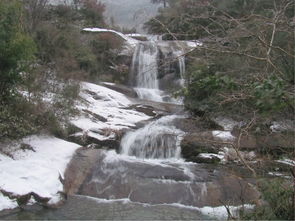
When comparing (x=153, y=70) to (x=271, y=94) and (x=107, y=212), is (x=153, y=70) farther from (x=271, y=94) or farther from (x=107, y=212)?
(x=271, y=94)

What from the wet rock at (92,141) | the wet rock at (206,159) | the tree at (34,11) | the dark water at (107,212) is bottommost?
the dark water at (107,212)

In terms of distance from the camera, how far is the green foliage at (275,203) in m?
4.94

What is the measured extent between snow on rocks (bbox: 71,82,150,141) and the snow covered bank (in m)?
1.11

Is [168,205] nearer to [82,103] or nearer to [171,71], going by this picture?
[82,103]

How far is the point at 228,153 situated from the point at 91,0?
18149 millimetres

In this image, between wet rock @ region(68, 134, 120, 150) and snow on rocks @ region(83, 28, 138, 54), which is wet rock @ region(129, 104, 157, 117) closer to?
wet rock @ region(68, 134, 120, 150)

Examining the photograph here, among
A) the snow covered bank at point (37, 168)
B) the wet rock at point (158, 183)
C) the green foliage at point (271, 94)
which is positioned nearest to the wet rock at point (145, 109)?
the snow covered bank at point (37, 168)

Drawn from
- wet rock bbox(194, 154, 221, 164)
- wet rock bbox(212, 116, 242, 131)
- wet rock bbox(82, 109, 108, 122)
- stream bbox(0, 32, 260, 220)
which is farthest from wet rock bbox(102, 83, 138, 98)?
wet rock bbox(194, 154, 221, 164)

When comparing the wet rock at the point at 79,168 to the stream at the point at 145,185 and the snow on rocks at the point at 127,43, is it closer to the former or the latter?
the stream at the point at 145,185

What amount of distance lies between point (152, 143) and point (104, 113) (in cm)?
288

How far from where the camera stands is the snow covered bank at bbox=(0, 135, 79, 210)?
884 centimetres

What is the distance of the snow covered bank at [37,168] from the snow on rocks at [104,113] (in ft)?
3.63

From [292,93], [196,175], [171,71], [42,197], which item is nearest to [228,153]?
[196,175]

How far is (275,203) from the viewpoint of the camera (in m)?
5.14
